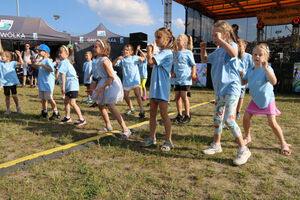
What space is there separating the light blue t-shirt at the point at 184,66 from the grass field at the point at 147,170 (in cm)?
125

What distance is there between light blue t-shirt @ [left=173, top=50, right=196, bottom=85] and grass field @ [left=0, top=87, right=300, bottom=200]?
125 cm

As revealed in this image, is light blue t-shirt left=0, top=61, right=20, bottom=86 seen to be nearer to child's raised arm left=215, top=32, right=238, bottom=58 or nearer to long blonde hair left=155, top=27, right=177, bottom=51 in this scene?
long blonde hair left=155, top=27, right=177, bottom=51

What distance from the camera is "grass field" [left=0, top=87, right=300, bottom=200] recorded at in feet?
6.94

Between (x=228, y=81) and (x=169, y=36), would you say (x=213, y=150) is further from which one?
(x=169, y=36)

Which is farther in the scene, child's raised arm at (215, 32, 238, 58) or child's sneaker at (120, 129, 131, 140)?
child's sneaker at (120, 129, 131, 140)

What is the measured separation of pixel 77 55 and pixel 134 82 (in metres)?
13.1

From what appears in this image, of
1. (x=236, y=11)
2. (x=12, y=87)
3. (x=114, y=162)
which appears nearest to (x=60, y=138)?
(x=114, y=162)

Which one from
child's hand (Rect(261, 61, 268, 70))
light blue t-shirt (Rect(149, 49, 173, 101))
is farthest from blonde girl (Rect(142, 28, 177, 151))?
child's hand (Rect(261, 61, 268, 70))

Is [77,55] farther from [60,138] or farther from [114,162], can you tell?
[114,162]

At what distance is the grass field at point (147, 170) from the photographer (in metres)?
2.12

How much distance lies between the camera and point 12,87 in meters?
5.57

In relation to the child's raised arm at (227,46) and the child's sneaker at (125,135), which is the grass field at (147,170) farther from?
the child's raised arm at (227,46)

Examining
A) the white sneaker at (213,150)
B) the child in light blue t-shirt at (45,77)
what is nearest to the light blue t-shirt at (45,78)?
the child in light blue t-shirt at (45,77)

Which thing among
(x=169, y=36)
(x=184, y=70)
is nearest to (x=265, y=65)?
(x=169, y=36)
